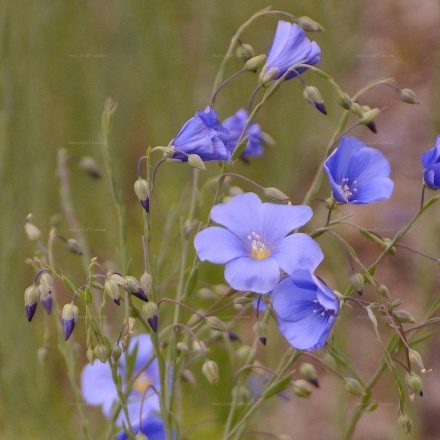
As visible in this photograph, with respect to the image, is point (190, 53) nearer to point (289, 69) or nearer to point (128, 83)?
point (128, 83)

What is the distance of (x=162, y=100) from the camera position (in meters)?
2.65

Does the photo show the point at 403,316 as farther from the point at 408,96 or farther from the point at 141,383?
the point at 141,383

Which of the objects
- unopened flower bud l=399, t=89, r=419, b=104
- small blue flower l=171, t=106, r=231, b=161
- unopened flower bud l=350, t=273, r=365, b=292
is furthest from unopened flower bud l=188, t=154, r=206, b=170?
unopened flower bud l=399, t=89, r=419, b=104

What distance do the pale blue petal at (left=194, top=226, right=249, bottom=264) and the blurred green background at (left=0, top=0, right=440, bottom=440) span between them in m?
0.69

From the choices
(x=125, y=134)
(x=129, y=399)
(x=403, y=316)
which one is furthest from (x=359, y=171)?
(x=125, y=134)

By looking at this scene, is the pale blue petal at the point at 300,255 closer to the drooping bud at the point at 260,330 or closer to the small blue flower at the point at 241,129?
the drooping bud at the point at 260,330

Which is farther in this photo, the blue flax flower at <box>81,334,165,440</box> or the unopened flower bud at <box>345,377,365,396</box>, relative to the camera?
the blue flax flower at <box>81,334,165,440</box>

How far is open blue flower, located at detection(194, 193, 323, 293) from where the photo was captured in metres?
1.06

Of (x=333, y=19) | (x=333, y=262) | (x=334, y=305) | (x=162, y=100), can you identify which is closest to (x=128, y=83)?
(x=162, y=100)

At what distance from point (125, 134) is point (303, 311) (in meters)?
1.78

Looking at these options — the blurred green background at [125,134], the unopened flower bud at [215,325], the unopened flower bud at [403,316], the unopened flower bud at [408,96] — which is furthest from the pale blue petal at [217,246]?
the blurred green background at [125,134]

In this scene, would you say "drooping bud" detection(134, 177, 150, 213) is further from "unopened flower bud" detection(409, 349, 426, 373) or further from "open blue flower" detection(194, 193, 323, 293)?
"unopened flower bud" detection(409, 349, 426, 373)

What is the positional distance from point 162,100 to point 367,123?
1484 mm

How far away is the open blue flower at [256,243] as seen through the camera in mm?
1063
